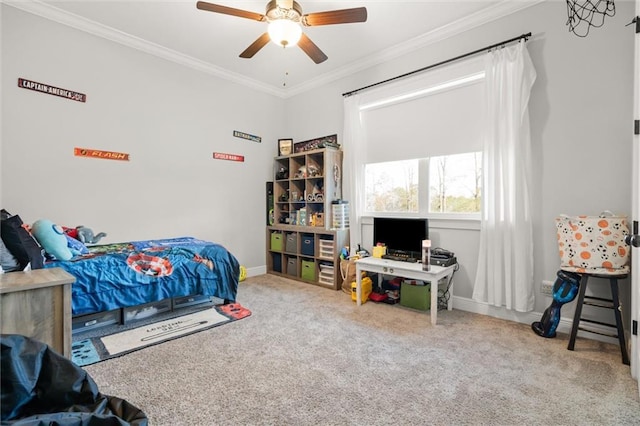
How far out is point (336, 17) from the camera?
2340 mm

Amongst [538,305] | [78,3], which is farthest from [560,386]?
[78,3]

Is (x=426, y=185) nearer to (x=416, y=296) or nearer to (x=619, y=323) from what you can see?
(x=416, y=296)

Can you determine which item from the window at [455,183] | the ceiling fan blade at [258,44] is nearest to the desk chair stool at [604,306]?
the window at [455,183]

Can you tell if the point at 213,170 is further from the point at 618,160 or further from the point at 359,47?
the point at 618,160

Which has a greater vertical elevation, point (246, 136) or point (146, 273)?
point (246, 136)

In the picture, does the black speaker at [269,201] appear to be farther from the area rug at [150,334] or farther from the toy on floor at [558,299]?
the toy on floor at [558,299]

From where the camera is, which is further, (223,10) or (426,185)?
(426,185)

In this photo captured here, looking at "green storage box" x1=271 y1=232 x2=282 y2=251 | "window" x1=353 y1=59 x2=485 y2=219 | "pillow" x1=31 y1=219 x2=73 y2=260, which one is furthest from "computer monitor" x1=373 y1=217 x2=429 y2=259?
"pillow" x1=31 y1=219 x2=73 y2=260

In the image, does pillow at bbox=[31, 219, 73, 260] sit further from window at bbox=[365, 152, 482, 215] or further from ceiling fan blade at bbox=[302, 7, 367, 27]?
window at bbox=[365, 152, 482, 215]

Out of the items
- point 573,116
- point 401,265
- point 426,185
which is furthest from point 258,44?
point 573,116

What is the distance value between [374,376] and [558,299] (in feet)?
5.45

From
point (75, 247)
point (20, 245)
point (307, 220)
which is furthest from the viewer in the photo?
point (307, 220)

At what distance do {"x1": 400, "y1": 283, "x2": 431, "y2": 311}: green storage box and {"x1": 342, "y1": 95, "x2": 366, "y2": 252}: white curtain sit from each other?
0.94 metres

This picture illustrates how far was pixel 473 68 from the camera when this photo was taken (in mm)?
3041
